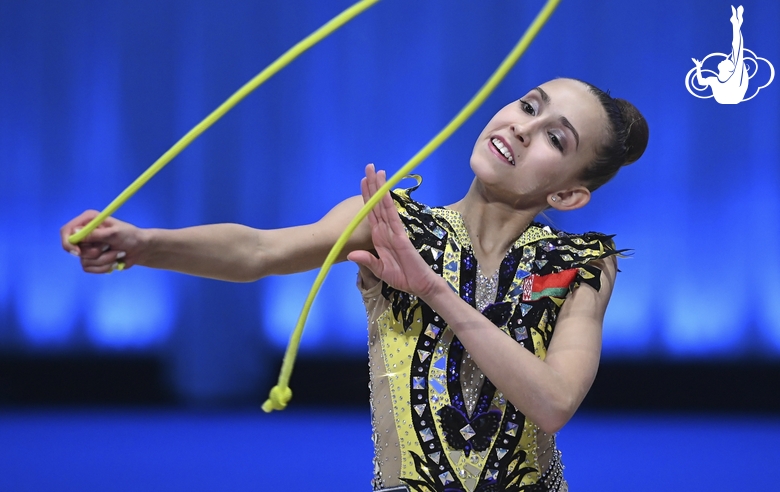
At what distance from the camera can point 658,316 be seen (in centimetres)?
357

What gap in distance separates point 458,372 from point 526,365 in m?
0.17

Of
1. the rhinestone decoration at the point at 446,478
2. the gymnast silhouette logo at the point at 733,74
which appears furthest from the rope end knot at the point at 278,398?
the gymnast silhouette logo at the point at 733,74

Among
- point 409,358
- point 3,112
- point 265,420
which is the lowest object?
point 409,358

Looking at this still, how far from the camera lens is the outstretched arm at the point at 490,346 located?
45.3 inches

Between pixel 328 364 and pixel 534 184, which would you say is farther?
pixel 328 364

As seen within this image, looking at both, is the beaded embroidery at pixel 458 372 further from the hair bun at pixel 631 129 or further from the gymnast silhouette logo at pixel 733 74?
the gymnast silhouette logo at pixel 733 74

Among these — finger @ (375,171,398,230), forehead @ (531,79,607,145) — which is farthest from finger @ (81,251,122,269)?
forehead @ (531,79,607,145)

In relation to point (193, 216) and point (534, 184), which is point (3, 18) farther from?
point (534, 184)

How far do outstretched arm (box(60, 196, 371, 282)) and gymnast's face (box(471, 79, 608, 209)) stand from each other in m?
0.22

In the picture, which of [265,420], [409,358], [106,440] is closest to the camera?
[409,358]

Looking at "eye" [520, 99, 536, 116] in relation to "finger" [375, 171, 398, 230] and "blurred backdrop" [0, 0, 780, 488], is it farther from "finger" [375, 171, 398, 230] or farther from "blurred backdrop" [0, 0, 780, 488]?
Result: "blurred backdrop" [0, 0, 780, 488]

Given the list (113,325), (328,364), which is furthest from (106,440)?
(328,364)

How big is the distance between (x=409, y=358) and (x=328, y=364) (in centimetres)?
229

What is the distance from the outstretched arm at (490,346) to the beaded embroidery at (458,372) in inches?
4.1
